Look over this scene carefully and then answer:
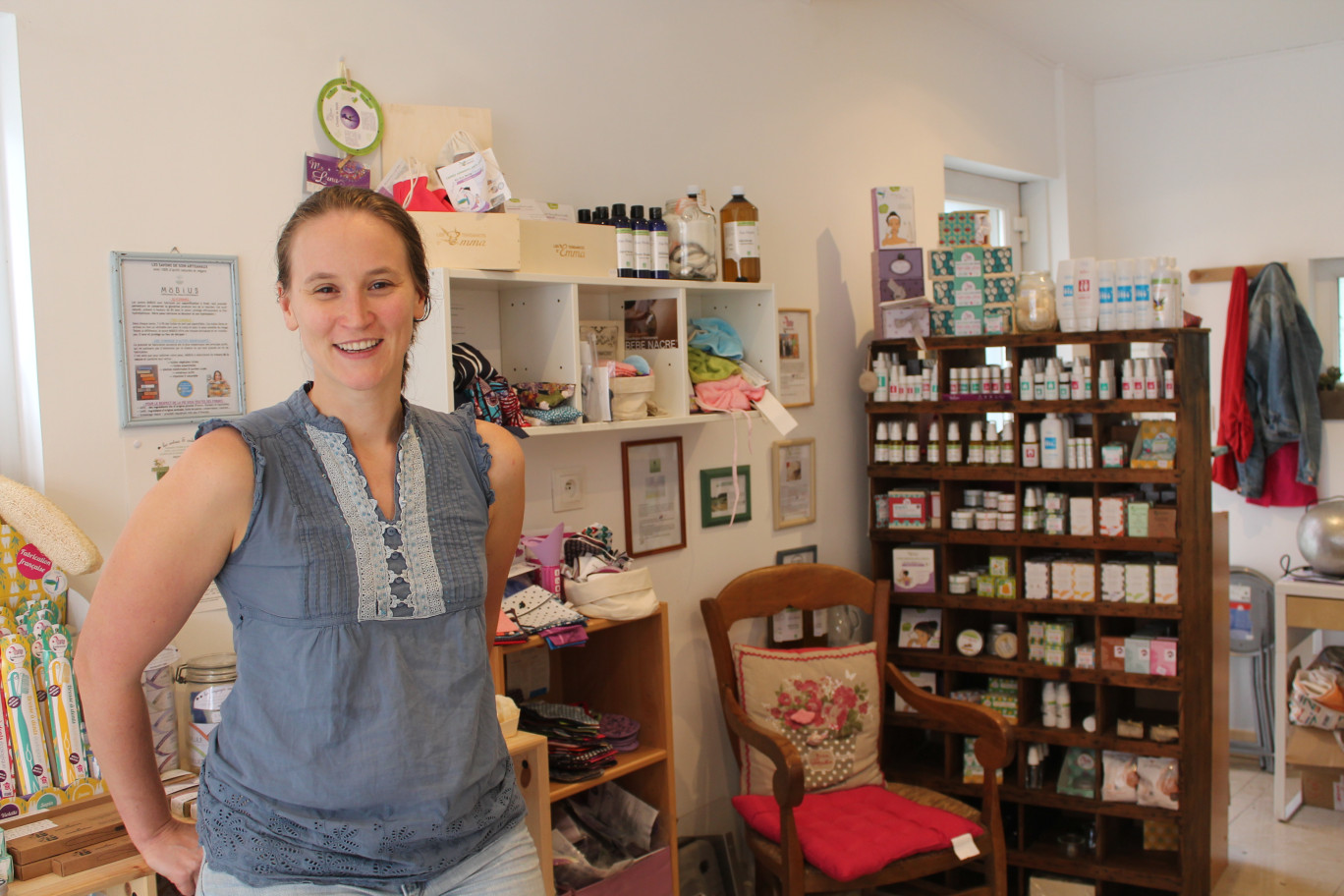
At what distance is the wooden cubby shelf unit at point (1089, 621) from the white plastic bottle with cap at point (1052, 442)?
35 millimetres

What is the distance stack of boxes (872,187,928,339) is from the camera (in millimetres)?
3414

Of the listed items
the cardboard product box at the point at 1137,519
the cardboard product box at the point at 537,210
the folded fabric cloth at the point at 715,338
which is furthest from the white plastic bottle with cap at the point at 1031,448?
the cardboard product box at the point at 537,210

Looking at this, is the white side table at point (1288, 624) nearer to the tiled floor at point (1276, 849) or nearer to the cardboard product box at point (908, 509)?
the tiled floor at point (1276, 849)

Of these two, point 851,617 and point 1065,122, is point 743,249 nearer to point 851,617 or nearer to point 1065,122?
point 851,617

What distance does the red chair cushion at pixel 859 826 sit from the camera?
2.57m

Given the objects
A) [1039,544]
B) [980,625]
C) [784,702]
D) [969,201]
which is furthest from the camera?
[969,201]

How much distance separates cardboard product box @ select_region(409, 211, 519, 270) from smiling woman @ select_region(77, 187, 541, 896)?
2.71ft

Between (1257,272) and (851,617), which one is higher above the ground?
(1257,272)

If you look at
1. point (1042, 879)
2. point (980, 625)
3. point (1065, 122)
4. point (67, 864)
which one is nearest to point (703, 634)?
point (980, 625)

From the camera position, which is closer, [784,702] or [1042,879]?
[784,702]

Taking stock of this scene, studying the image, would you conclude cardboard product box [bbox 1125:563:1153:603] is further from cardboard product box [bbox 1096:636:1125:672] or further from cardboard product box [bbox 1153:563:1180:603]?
cardboard product box [bbox 1096:636:1125:672]

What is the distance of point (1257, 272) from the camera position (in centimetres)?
480

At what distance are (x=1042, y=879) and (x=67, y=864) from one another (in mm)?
2676

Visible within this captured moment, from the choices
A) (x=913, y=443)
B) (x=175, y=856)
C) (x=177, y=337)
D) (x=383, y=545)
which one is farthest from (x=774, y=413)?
(x=175, y=856)
